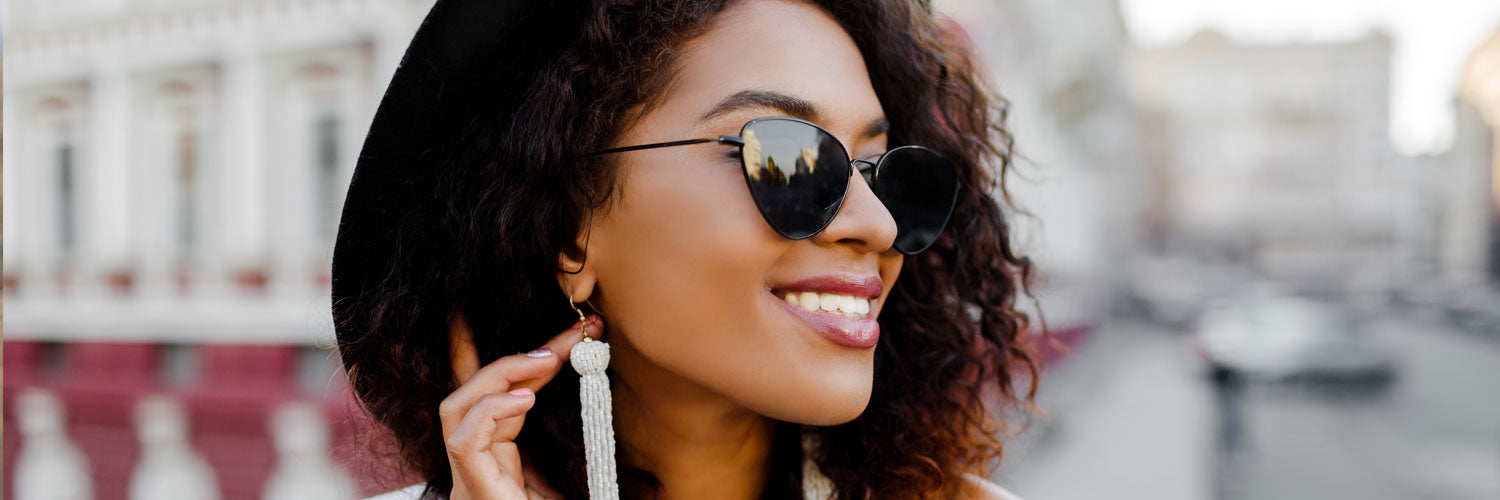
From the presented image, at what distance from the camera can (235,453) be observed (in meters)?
5.16

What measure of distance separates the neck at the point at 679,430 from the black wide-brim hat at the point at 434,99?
0.40 m

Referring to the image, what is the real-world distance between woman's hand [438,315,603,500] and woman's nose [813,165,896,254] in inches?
16.0

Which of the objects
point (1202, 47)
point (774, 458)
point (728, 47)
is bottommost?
point (774, 458)

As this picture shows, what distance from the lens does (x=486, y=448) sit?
49.4 inches

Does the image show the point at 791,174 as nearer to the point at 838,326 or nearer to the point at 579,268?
the point at 838,326

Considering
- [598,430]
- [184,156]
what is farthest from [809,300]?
[184,156]

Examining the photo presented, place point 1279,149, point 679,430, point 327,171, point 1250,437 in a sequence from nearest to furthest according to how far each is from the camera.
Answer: point 679,430
point 327,171
point 1250,437
point 1279,149

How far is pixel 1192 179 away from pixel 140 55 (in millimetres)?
66554

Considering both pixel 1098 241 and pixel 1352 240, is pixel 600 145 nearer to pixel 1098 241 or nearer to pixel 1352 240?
pixel 1098 241

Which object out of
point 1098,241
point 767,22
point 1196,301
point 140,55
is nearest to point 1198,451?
point 767,22

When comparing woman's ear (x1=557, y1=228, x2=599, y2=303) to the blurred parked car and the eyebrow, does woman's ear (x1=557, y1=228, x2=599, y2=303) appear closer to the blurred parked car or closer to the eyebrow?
the eyebrow

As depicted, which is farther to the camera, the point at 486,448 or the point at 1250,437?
the point at 1250,437

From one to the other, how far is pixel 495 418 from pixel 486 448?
5cm

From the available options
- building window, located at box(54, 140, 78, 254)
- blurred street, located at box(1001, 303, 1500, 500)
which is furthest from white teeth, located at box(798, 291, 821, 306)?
building window, located at box(54, 140, 78, 254)
